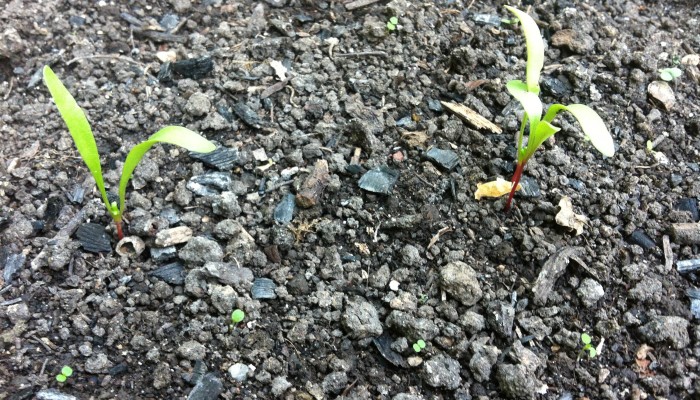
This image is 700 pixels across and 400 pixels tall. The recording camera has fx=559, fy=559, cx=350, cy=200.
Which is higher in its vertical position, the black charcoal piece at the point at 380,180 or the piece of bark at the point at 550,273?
the black charcoal piece at the point at 380,180

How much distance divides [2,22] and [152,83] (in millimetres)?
637

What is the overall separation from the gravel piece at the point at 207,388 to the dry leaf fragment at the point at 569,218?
1.08 m

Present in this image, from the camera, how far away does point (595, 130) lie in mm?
1361

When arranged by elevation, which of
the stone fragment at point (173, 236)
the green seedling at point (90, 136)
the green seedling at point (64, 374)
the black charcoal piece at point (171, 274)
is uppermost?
the green seedling at point (90, 136)

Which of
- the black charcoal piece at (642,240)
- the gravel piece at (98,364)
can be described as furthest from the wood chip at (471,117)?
the gravel piece at (98,364)

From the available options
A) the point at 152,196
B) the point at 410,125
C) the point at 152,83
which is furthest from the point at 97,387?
the point at 410,125

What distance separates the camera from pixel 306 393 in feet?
4.62

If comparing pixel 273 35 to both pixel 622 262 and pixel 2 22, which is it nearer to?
pixel 2 22

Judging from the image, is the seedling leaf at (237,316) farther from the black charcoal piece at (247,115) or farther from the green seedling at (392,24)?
the green seedling at (392,24)

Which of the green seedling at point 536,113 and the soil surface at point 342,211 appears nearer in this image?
the green seedling at point 536,113

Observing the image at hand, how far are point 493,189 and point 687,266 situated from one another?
615mm

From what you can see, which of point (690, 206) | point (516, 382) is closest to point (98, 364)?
point (516, 382)

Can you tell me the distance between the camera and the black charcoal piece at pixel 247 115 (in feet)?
6.26

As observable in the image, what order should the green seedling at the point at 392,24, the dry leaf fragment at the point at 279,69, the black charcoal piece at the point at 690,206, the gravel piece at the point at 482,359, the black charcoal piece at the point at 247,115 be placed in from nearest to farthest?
1. the gravel piece at the point at 482,359
2. the black charcoal piece at the point at 690,206
3. the black charcoal piece at the point at 247,115
4. the dry leaf fragment at the point at 279,69
5. the green seedling at the point at 392,24
